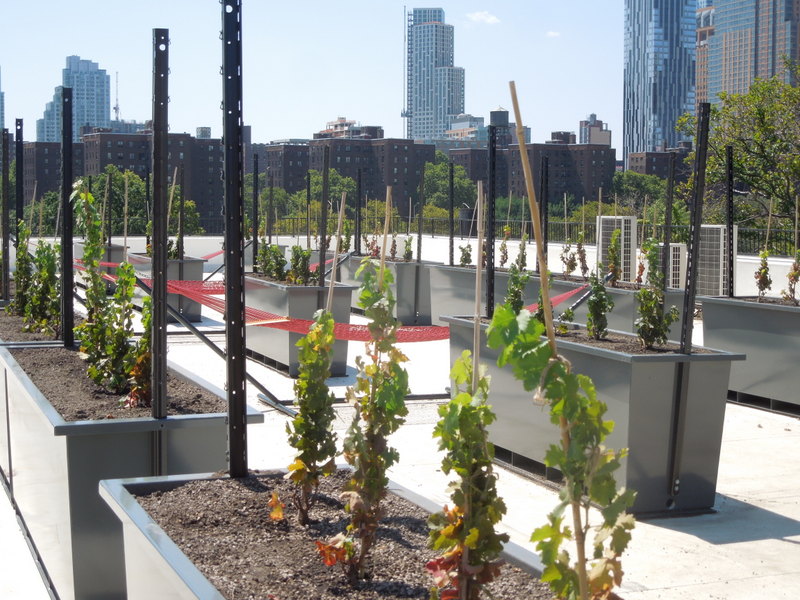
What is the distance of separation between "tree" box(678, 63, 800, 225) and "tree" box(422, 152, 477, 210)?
58222 millimetres

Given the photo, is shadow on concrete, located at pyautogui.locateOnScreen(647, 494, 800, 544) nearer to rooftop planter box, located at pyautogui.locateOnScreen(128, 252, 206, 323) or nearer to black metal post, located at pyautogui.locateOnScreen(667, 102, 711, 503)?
black metal post, located at pyautogui.locateOnScreen(667, 102, 711, 503)

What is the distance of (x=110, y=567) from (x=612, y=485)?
2.98m

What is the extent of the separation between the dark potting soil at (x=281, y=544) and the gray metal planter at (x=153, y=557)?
0.06m

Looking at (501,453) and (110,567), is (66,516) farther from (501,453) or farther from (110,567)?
(501,453)

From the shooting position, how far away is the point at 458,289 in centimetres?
1614

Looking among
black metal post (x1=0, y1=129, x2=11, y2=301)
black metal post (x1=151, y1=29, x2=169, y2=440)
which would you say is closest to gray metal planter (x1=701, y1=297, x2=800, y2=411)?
black metal post (x1=151, y1=29, x2=169, y2=440)

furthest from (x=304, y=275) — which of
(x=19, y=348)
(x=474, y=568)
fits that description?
(x=474, y=568)

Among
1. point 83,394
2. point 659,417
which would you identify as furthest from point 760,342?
point 83,394

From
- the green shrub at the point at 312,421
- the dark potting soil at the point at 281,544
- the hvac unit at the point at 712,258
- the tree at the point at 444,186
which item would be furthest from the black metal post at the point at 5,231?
the tree at the point at 444,186

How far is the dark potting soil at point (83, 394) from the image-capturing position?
204 inches

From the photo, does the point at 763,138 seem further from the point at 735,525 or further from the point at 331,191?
the point at 331,191

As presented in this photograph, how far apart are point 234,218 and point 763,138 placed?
27.1 meters

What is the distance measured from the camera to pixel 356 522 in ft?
11.5

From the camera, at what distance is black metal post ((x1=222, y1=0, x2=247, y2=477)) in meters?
4.32
